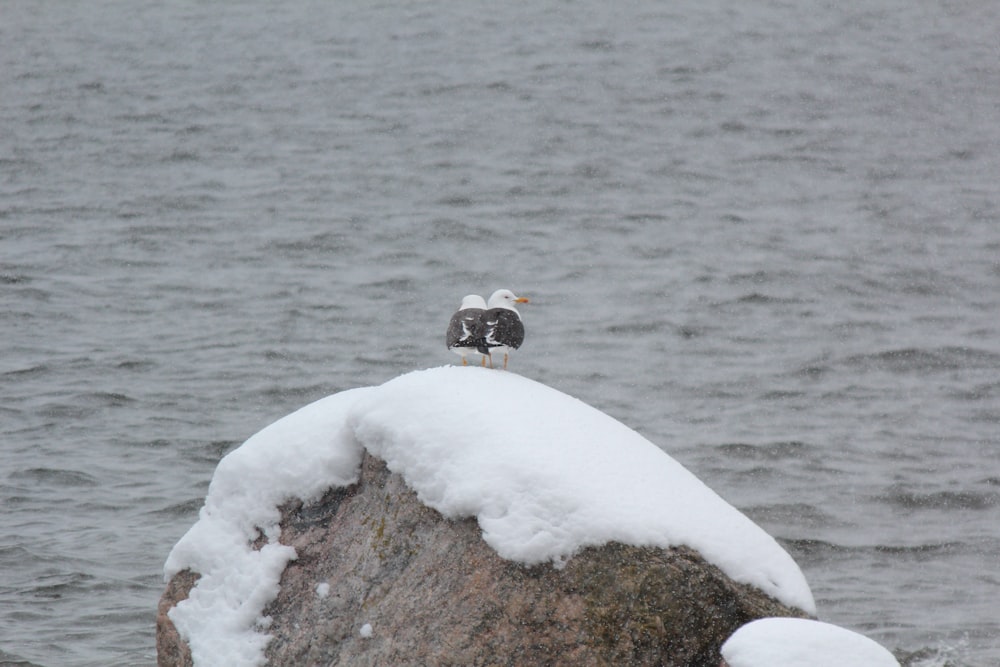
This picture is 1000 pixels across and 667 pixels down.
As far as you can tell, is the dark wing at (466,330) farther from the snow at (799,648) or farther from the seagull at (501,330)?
the snow at (799,648)

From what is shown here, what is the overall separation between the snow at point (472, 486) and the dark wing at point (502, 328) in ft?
1.57

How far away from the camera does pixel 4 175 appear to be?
68.4 feet

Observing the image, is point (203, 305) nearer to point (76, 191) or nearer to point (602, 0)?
point (76, 191)

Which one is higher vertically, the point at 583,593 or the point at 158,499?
the point at 583,593

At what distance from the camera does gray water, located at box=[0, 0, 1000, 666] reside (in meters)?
10.5

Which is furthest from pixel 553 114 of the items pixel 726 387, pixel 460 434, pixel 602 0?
pixel 460 434

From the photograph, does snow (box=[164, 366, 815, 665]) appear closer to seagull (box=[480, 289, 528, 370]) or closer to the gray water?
seagull (box=[480, 289, 528, 370])

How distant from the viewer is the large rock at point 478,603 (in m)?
4.79

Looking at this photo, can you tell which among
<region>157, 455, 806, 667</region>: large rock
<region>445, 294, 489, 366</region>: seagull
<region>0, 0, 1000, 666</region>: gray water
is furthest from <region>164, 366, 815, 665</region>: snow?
<region>0, 0, 1000, 666</region>: gray water

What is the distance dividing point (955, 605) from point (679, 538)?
4.95m

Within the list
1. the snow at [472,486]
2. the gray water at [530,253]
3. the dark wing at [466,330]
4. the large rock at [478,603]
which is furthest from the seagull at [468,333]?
the gray water at [530,253]

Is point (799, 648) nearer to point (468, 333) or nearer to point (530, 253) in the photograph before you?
point (468, 333)

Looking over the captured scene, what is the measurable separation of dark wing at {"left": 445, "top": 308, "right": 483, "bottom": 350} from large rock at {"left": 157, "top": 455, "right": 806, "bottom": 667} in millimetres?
1309

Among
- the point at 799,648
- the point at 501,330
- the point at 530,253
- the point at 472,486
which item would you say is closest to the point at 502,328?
the point at 501,330
